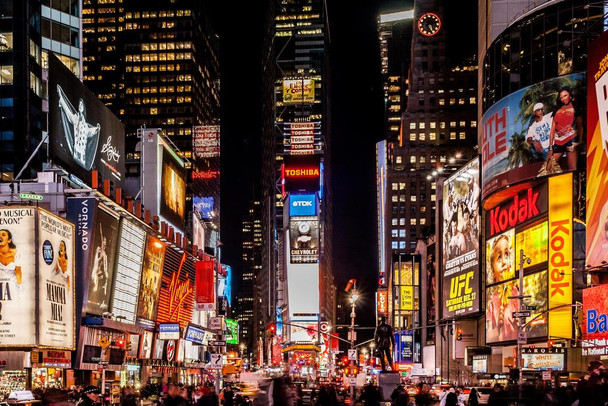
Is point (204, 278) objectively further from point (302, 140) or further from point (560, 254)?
point (302, 140)

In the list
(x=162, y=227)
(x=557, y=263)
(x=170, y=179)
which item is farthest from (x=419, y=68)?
(x=557, y=263)

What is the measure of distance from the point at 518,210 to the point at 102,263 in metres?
31.9

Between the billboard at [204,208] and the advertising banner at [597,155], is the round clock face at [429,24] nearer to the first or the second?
the billboard at [204,208]

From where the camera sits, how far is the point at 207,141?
4715 inches

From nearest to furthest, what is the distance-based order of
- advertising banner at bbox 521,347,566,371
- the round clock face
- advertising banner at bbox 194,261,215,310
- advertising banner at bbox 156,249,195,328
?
advertising banner at bbox 521,347,566,371, advertising banner at bbox 156,249,195,328, advertising banner at bbox 194,261,215,310, the round clock face

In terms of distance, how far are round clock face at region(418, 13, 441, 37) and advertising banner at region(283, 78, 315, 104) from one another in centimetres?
3131

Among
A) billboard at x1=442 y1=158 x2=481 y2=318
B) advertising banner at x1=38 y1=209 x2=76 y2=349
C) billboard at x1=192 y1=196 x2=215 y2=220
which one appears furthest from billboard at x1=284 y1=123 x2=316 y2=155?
advertising banner at x1=38 y1=209 x2=76 y2=349

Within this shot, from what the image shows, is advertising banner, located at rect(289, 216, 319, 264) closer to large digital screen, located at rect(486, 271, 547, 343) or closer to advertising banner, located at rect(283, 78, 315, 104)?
advertising banner, located at rect(283, 78, 315, 104)

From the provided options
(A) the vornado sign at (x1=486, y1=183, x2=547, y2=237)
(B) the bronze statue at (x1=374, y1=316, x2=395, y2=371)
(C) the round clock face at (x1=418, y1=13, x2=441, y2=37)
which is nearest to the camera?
(B) the bronze statue at (x1=374, y1=316, x2=395, y2=371)

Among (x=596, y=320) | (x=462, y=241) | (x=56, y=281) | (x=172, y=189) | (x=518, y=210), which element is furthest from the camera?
(x=172, y=189)

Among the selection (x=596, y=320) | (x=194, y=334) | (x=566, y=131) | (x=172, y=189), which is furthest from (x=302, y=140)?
(x=596, y=320)

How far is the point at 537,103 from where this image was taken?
6091 cm

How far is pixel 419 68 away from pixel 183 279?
334ft

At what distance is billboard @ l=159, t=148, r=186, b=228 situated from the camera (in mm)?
89188
